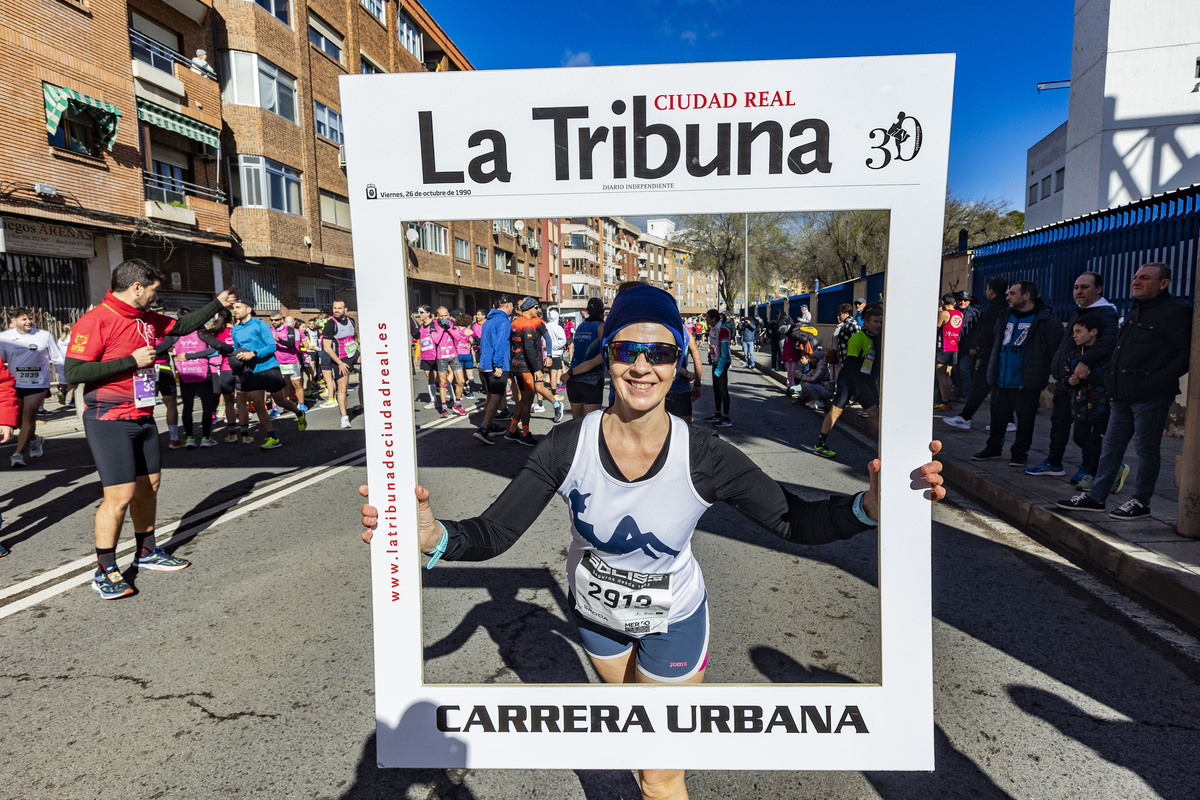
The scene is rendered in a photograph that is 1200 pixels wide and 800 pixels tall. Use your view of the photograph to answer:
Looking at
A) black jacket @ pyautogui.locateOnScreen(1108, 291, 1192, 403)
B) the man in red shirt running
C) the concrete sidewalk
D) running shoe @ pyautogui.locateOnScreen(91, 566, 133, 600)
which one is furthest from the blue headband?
black jacket @ pyautogui.locateOnScreen(1108, 291, 1192, 403)

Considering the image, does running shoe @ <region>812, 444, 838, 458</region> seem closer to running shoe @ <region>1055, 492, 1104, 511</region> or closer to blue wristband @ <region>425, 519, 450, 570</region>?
running shoe @ <region>1055, 492, 1104, 511</region>

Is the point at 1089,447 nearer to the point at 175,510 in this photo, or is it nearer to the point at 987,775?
the point at 987,775

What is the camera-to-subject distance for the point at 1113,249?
355 inches

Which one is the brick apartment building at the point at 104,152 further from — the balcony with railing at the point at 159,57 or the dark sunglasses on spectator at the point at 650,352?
the dark sunglasses on spectator at the point at 650,352

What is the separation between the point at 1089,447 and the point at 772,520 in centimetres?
547

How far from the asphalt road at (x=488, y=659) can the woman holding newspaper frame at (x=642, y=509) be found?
0.77 metres

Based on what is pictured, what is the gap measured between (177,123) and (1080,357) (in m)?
22.7

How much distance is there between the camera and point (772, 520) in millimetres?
1985

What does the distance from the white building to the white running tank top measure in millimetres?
24220

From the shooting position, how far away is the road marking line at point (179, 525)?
14.3 feet

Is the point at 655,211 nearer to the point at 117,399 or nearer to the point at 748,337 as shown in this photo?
the point at 117,399

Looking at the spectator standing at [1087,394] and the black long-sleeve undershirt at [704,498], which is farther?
the spectator standing at [1087,394]

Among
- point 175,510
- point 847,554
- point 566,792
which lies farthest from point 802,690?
point 175,510

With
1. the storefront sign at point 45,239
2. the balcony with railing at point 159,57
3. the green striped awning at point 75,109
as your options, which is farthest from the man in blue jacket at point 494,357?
the balcony with railing at point 159,57
